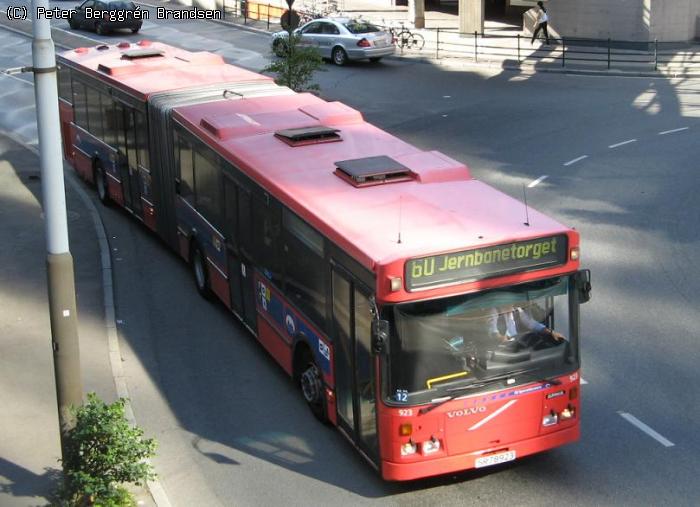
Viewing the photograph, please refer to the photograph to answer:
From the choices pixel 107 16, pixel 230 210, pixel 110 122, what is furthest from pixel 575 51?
pixel 230 210

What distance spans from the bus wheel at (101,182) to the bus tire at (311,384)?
1029cm

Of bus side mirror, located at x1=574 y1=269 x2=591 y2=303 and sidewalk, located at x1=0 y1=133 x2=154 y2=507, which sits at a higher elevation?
bus side mirror, located at x1=574 y1=269 x2=591 y2=303

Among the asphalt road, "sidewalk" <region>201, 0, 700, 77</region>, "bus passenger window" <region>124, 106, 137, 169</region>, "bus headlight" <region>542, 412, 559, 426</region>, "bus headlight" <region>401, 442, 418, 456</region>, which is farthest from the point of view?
"sidewalk" <region>201, 0, 700, 77</region>

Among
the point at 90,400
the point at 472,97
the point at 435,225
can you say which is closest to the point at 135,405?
the point at 90,400

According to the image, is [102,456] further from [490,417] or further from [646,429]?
[646,429]

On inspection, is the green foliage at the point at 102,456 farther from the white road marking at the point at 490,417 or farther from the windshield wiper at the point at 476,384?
the white road marking at the point at 490,417

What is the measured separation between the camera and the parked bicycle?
134 ft

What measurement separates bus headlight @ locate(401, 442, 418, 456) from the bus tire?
1867 millimetres

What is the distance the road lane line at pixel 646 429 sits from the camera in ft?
38.1

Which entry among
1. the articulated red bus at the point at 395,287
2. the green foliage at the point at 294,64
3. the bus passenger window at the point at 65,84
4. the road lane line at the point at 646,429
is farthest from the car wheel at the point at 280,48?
the road lane line at the point at 646,429

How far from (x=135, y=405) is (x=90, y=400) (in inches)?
116

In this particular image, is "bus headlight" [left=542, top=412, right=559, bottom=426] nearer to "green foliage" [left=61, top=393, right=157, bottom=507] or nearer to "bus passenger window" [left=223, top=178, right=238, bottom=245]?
"green foliage" [left=61, top=393, right=157, bottom=507]

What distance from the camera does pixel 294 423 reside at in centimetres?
1245

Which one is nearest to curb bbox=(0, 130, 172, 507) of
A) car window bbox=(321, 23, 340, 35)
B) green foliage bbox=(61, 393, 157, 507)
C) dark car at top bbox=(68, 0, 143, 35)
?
green foliage bbox=(61, 393, 157, 507)
